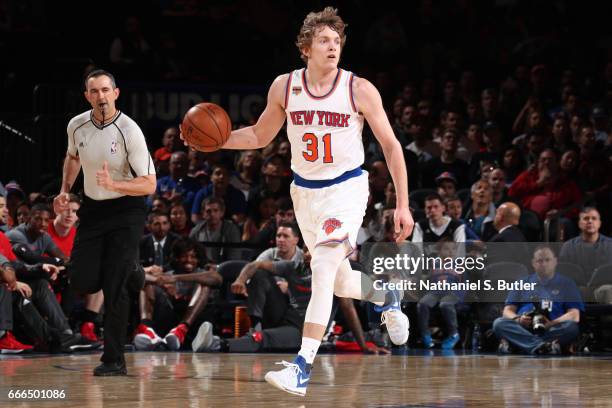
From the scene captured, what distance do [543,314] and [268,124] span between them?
200 inches

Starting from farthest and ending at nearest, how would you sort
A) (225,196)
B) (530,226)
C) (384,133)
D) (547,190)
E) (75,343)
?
(225,196), (547,190), (530,226), (75,343), (384,133)

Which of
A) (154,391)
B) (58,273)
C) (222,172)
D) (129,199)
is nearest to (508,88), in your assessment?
(222,172)

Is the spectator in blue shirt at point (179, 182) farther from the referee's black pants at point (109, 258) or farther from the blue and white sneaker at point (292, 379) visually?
the blue and white sneaker at point (292, 379)

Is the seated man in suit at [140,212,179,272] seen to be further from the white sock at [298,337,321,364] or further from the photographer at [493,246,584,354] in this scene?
the white sock at [298,337,321,364]

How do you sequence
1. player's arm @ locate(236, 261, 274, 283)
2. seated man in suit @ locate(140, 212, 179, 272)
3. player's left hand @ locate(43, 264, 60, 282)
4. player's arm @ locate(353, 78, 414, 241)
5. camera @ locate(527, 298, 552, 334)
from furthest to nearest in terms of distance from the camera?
1. seated man in suit @ locate(140, 212, 179, 272)
2. player's arm @ locate(236, 261, 274, 283)
3. camera @ locate(527, 298, 552, 334)
4. player's left hand @ locate(43, 264, 60, 282)
5. player's arm @ locate(353, 78, 414, 241)

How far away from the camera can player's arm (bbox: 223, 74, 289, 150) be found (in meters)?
8.14

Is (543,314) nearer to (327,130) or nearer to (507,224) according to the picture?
(507,224)

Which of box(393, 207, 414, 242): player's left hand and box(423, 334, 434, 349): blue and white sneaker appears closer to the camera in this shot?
box(393, 207, 414, 242): player's left hand

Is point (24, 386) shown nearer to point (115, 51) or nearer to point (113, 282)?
point (113, 282)

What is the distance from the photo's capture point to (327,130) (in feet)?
26.0

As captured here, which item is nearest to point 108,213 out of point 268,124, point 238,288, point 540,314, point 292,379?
point 268,124

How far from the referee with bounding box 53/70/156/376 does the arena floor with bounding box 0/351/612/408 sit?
550 mm

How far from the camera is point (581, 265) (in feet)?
40.7

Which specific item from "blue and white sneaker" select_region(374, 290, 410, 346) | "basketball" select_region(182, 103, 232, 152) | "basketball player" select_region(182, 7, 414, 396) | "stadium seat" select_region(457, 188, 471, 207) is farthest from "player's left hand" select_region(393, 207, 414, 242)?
"stadium seat" select_region(457, 188, 471, 207)
